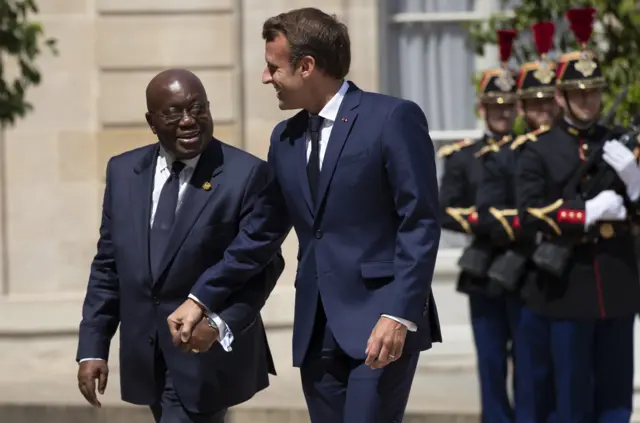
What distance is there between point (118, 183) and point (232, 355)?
25.9 inches

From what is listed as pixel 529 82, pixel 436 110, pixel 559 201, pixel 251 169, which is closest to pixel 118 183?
pixel 251 169

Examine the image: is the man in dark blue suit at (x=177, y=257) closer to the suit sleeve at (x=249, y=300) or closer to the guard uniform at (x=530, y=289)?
the suit sleeve at (x=249, y=300)

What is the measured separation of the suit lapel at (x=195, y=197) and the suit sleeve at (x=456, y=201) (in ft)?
10.7

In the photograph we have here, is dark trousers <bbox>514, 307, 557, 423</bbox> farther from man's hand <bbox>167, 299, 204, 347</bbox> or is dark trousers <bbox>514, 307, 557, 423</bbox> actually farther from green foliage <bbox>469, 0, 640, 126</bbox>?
man's hand <bbox>167, 299, 204, 347</bbox>

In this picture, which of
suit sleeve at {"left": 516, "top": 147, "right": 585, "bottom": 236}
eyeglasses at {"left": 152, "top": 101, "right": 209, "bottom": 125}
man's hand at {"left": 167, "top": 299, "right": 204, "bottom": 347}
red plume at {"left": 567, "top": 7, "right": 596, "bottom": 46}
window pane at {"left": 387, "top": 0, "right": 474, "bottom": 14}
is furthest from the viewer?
window pane at {"left": 387, "top": 0, "right": 474, "bottom": 14}

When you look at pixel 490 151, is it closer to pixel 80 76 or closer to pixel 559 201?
pixel 559 201

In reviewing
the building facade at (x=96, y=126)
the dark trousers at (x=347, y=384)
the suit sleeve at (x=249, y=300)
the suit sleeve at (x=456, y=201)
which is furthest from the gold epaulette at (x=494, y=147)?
the dark trousers at (x=347, y=384)

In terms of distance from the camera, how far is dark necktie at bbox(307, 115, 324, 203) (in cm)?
521

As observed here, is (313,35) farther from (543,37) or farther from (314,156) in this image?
(543,37)

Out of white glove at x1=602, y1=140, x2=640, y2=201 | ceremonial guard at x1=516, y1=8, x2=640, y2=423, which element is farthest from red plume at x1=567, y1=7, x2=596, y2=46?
white glove at x1=602, y1=140, x2=640, y2=201

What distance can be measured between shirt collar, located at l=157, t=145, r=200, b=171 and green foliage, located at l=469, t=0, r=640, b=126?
11.7 feet

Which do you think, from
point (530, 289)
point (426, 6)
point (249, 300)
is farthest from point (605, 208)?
point (426, 6)

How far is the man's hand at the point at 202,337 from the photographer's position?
204 inches

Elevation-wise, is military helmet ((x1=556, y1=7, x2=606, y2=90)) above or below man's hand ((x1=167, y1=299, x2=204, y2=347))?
above
